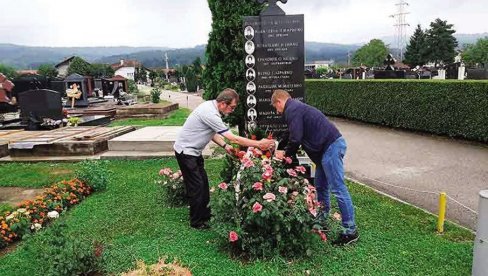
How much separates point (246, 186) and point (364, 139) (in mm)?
8490

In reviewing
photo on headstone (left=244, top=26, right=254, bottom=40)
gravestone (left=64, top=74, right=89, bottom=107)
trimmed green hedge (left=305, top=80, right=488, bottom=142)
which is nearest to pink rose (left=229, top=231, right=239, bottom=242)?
photo on headstone (left=244, top=26, right=254, bottom=40)

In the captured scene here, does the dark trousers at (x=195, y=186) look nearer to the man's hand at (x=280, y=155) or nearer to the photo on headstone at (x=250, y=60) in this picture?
the man's hand at (x=280, y=155)

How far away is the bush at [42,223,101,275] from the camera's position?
3693mm

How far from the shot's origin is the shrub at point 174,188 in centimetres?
589

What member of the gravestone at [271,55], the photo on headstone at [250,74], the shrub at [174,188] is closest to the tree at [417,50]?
the gravestone at [271,55]

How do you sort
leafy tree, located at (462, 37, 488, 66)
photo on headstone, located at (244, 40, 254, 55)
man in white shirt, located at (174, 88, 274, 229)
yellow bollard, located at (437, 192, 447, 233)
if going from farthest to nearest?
leafy tree, located at (462, 37, 488, 66)
photo on headstone, located at (244, 40, 254, 55)
yellow bollard, located at (437, 192, 447, 233)
man in white shirt, located at (174, 88, 274, 229)

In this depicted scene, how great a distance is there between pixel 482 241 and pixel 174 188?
391 centimetres

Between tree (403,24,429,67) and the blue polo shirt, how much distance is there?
2679 inches

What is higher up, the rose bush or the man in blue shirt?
the man in blue shirt

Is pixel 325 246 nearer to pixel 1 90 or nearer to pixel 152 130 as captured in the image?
pixel 152 130

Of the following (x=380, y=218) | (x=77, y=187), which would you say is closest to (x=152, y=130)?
(x=77, y=187)

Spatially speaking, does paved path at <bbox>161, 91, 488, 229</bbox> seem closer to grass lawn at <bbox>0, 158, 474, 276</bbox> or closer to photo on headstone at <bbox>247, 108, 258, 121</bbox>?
grass lawn at <bbox>0, 158, 474, 276</bbox>

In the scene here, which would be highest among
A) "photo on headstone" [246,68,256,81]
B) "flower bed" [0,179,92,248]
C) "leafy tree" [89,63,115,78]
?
"leafy tree" [89,63,115,78]

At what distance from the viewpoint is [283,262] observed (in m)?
4.04
